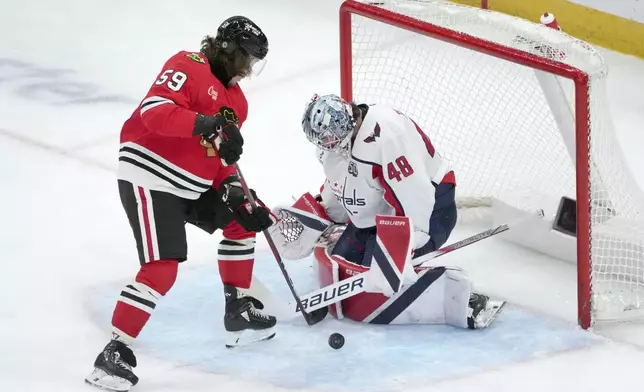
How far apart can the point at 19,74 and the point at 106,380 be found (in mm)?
2792

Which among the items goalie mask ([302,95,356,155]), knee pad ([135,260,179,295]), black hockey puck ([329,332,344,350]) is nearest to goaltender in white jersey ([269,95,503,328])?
goalie mask ([302,95,356,155])

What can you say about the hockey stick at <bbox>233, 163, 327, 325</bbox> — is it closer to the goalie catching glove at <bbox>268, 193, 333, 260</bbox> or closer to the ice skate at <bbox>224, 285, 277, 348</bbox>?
the ice skate at <bbox>224, 285, 277, 348</bbox>

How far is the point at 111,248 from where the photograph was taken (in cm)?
379

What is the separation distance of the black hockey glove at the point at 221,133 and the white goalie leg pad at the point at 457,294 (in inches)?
28.7

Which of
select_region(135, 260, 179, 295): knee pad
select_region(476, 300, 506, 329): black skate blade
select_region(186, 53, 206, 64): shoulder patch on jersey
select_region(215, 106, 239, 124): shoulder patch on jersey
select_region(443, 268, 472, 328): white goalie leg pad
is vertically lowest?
select_region(476, 300, 506, 329): black skate blade

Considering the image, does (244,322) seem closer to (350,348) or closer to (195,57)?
(350,348)

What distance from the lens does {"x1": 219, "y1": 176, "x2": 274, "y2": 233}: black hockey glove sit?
3014 mm

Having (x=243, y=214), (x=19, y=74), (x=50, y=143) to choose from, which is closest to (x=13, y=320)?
(x=243, y=214)

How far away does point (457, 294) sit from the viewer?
3172 mm

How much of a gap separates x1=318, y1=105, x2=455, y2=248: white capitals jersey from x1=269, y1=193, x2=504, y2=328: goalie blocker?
0.08m

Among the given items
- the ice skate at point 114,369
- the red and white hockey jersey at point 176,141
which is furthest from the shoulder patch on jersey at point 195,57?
the ice skate at point 114,369

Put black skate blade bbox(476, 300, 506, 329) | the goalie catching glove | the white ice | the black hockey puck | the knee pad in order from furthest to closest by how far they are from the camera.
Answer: the goalie catching glove, black skate blade bbox(476, 300, 506, 329), the black hockey puck, the white ice, the knee pad

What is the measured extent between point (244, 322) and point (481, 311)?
2.11 ft

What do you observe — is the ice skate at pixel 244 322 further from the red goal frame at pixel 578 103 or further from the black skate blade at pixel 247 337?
the red goal frame at pixel 578 103
